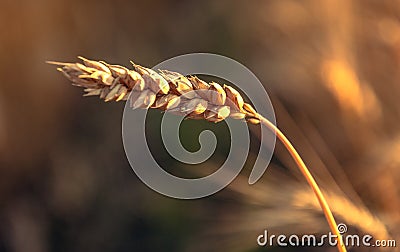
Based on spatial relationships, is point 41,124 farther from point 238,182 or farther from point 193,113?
point 193,113

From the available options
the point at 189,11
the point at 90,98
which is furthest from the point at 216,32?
the point at 90,98

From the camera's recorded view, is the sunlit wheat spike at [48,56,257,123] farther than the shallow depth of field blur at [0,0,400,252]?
No

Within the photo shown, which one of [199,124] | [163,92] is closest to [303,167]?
[163,92]

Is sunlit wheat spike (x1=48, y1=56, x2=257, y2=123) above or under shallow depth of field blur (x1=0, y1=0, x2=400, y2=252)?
under

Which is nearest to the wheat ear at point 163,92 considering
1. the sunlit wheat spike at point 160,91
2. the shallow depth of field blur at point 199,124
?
the sunlit wheat spike at point 160,91

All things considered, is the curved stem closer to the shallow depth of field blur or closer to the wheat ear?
the wheat ear

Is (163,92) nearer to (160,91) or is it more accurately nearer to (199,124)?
(160,91)

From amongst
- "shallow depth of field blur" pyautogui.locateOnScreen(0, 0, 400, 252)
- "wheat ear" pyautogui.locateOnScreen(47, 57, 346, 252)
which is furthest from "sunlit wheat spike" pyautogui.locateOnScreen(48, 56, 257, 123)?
"shallow depth of field blur" pyautogui.locateOnScreen(0, 0, 400, 252)
